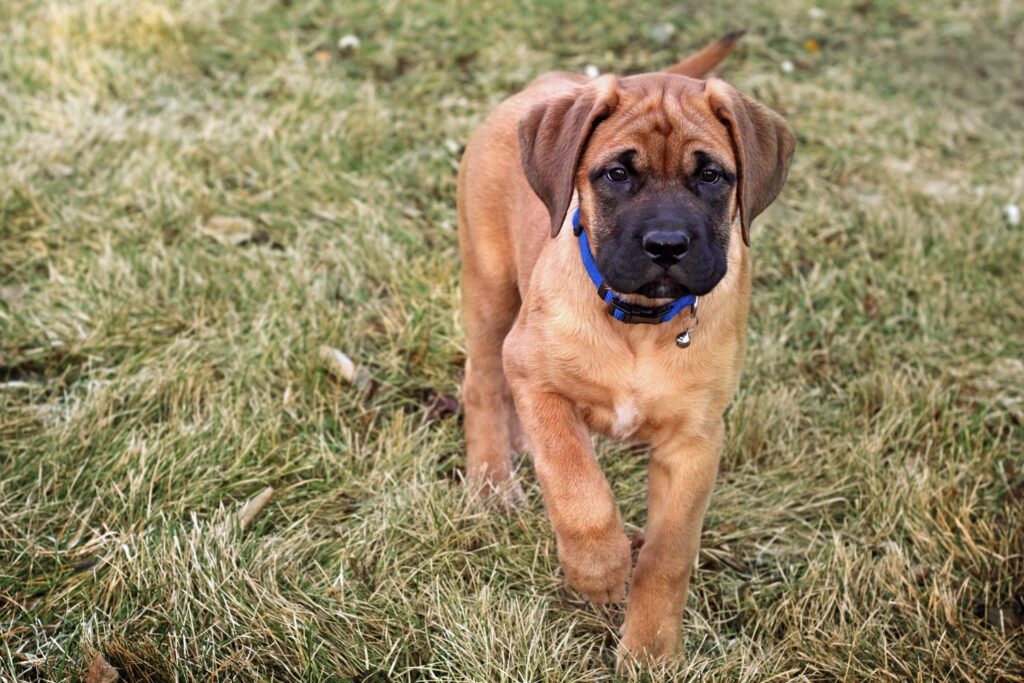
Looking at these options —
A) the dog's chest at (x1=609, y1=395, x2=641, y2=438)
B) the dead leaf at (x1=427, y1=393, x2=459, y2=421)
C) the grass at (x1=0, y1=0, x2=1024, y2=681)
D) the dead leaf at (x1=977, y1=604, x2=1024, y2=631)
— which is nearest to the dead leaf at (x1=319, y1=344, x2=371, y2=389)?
the grass at (x1=0, y1=0, x2=1024, y2=681)

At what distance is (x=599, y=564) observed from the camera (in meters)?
3.18

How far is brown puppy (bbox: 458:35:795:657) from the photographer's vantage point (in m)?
3.17

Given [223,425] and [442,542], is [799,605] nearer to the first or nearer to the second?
[442,542]

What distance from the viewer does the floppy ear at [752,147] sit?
3254 mm

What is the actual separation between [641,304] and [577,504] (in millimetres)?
646

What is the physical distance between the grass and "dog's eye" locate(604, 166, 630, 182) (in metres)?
1.32

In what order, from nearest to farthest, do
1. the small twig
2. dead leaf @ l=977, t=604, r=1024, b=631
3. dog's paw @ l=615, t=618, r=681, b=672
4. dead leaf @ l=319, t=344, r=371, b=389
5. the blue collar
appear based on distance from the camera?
1. the blue collar
2. dog's paw @ l=615, t=618, r=681, b=672
3. dead leaf @ l=977, t=604, r=1024, b=631
4. the small twig
5. dead leaf @ l=319, t=344, r=371, b=389

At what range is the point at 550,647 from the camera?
3.29m

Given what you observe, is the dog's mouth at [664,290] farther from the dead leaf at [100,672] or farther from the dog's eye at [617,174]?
the dead leaf at [100,672]

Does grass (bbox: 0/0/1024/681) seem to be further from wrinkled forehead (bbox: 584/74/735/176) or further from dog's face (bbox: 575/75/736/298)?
wrinkled forehead (bbox: 584/74/735/176)

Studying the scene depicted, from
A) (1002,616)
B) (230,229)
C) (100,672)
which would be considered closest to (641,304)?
(1002,616)

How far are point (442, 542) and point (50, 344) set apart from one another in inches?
81.4

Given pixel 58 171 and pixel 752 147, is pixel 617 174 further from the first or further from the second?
pixel 58 171

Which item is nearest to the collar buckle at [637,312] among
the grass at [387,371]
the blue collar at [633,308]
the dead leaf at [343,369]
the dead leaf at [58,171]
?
the blue collar at [633,308]
